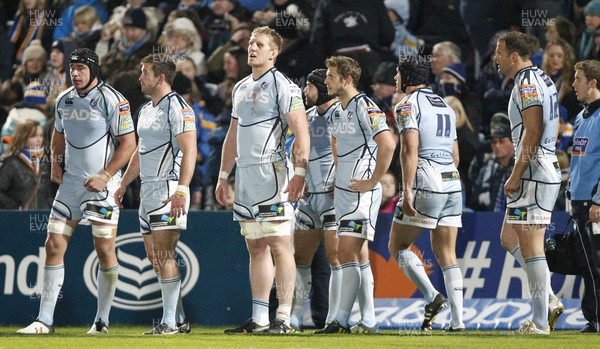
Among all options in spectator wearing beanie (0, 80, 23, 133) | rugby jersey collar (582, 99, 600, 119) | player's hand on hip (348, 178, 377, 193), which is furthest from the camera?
spectator wearing beanie (0, 80, 23, 133)

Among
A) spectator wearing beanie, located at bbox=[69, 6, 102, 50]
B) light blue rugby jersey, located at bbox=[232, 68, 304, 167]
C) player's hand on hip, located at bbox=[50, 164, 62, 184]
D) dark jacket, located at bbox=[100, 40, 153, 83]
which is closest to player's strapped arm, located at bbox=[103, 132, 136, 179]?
player's hand on hip, located at bbox=[50, 164, 62, 184]

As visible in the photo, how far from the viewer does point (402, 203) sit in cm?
929

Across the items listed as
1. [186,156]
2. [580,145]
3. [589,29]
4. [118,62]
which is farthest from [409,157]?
[118,62]

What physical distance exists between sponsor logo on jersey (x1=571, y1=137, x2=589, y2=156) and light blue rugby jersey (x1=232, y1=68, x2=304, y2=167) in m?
2.36

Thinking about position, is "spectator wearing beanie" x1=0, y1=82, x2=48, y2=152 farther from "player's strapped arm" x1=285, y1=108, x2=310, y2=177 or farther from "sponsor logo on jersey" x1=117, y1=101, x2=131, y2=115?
"player's strapped arm" x1=285, y1=108, x2=310, y2=177

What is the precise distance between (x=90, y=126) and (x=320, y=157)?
2016 mm

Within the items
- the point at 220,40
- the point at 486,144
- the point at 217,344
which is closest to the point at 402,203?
the point at 217,344

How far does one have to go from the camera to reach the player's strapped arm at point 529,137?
8.79 m

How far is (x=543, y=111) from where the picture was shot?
29.1ft

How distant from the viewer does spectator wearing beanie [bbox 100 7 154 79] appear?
46.6 ft

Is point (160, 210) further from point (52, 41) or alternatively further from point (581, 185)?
point (52, 41)

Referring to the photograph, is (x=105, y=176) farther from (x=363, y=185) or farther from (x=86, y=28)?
(x=86, y=28)

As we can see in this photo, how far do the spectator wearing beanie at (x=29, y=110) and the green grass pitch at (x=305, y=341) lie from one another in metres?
4.61

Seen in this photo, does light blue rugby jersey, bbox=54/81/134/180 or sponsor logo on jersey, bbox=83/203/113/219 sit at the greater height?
light blue rugby jersey, bbox=54/81/134/180
